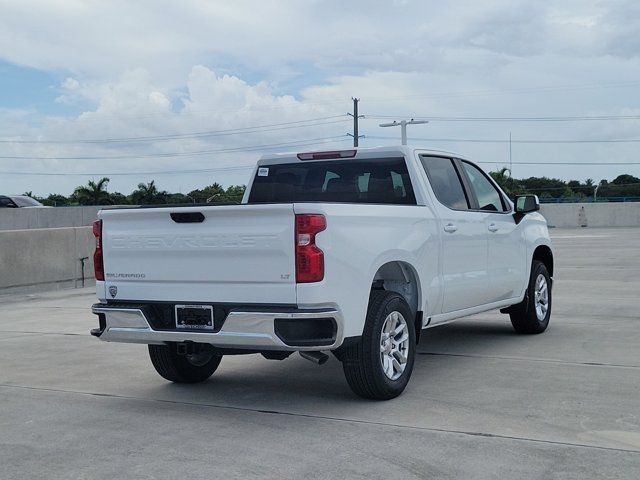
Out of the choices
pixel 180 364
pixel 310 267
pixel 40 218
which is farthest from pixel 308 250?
pixel 40 218

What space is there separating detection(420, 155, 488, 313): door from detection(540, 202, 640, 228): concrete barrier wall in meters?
39.6

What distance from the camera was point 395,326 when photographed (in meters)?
6.64

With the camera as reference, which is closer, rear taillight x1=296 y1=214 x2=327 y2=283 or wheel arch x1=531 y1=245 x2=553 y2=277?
rear taillight x1=296 y1=214 x2=327 y2=283

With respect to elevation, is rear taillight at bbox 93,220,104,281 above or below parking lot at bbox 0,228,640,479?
above

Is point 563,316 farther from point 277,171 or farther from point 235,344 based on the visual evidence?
point 235,344

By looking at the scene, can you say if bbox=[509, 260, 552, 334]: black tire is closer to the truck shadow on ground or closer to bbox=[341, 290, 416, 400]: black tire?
the truck shadow on ground

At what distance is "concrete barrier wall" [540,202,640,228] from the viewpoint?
46.2 m

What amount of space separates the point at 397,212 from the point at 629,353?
9.89 ft

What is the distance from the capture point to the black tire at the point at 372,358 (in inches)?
245

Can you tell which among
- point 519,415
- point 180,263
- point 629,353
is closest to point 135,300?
point 180,263

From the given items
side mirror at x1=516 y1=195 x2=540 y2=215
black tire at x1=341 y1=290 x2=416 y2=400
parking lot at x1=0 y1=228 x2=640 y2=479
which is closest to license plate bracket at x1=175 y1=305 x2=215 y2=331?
parking lot at x1=0 y1=228 x2=640 y2=479

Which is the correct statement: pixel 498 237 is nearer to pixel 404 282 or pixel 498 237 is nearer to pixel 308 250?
pixel 404 282

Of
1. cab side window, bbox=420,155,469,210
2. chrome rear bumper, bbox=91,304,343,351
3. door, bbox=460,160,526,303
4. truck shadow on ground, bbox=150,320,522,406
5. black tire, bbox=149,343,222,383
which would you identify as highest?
cab side window, bbox=420,155,469,210

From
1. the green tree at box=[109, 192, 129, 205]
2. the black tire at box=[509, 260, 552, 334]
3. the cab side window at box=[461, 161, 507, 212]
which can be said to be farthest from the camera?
the green tree at box=[109, 192, 129, 205]
